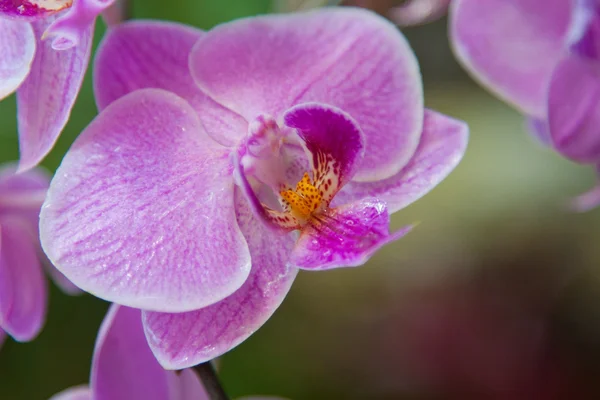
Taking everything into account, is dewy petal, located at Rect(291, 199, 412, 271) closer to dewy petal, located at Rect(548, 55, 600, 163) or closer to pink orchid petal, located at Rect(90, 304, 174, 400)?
pink orchid petal, located at Rect(90, 304, 174, 400)

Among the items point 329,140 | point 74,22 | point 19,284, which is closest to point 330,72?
point 329,140

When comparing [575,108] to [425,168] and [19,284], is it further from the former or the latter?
[19,284]

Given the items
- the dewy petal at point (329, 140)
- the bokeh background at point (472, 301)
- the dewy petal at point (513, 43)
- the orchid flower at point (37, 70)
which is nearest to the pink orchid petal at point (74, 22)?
the orchid flower at point (37, 70)

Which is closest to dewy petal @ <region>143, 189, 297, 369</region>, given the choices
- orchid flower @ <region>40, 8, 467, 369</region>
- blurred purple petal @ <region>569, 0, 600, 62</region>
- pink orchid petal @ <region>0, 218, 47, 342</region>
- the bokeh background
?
orchid flower @ <region>40, 8, 467, 369</region>

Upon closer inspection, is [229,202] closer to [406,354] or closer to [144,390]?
[144,390]

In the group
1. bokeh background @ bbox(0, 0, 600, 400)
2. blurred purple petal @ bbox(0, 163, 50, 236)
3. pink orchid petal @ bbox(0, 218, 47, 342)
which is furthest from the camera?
bokeh background @ bbox(0, 0, 600, 400)

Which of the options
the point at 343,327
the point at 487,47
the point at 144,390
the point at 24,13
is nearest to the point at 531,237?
the point at 343,327
